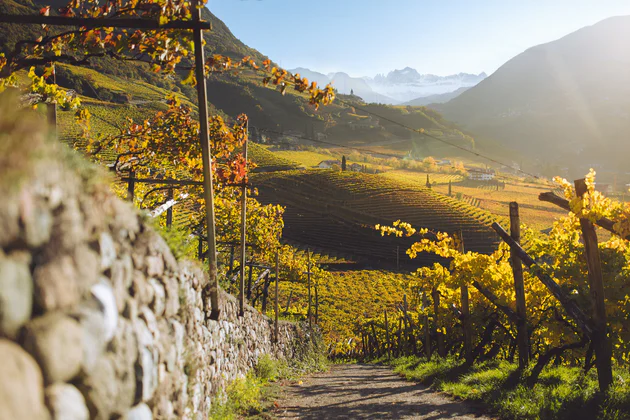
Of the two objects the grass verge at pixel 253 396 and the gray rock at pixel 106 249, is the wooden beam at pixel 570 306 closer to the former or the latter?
the grass verge at pixel 253 396

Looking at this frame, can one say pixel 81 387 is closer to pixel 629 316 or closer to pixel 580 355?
pixel 629 316

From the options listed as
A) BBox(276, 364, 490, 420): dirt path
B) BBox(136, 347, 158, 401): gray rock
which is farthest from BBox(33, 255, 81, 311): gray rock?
BBox(276, 364, 490, 420): dirt path

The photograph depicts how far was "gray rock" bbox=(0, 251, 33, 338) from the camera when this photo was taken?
4.53 feet

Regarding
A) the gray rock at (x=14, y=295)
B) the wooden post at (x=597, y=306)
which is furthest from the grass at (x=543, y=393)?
the gray rock at (x=14, y=295)

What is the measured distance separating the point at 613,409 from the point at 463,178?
400 ft

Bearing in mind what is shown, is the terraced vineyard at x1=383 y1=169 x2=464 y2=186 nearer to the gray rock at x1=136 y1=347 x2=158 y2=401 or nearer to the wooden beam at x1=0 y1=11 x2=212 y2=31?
the wooden beam at x1=0 y1=11 x2=212 y2=31

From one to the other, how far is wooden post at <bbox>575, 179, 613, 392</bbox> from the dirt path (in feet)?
4.83

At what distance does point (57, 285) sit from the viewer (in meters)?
1.63

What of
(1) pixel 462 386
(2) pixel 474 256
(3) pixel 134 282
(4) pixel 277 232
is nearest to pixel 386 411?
(1) pixel 462 386

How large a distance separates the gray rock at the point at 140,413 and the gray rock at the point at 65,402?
0.47m

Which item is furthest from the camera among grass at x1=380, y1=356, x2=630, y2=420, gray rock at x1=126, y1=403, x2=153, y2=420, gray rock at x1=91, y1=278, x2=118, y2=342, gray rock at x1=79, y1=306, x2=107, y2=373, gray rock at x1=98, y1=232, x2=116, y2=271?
grass at x1=380, y1=356, x2=630, y2=420

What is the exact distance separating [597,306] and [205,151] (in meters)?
4.90

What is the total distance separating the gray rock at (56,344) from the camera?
4.85ft

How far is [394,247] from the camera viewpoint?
179 ft
